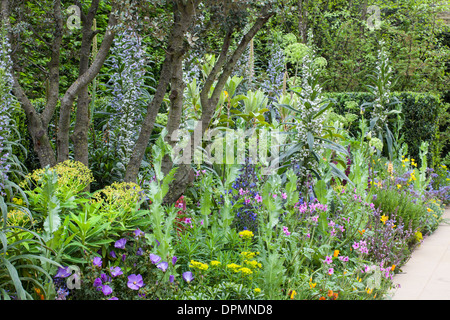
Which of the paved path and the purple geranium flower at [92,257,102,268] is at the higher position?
the purple geranium flower at [92,257,102,268]

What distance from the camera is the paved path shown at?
315 centimetres

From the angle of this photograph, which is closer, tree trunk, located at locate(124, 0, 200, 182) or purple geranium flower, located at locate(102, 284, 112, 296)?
purple geranium flower, located at locate(102, 284, 112, 296)

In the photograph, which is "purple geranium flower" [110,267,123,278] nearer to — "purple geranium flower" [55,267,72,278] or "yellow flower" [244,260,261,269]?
"purple geranium flower" [55,267,72,278]

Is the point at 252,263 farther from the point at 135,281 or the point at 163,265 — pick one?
the point at 135,281

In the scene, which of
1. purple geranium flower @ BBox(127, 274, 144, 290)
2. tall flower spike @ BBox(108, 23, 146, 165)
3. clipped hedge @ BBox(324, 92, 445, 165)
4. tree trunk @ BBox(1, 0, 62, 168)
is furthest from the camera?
A: clipped hedge @ BBox(324, 92, 445, 165)

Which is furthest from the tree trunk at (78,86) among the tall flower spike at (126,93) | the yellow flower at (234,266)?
the yellow flower at (234,266)

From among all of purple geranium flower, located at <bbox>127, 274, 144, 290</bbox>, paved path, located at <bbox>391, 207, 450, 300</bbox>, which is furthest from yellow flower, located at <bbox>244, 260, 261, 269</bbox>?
paved path, located at <bbox>391, 207, 450, 300</bbox>

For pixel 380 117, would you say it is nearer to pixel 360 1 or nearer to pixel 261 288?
pixel 261 288

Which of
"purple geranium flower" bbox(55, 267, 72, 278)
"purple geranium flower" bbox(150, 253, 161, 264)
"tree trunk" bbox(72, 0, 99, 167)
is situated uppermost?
"tree trunk" bbox(72, 0, 99, 167)

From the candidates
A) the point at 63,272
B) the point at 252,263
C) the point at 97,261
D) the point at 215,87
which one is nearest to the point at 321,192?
the point at 252,263

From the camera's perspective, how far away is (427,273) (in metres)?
3.62

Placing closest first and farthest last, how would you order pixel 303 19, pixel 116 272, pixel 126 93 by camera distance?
1. pixel 116 272
2. pixel 126 93
3. pixel 303 19

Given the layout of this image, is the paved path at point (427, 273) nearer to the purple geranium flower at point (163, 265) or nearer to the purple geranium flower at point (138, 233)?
the purple geranium flower at point (163, 265)
